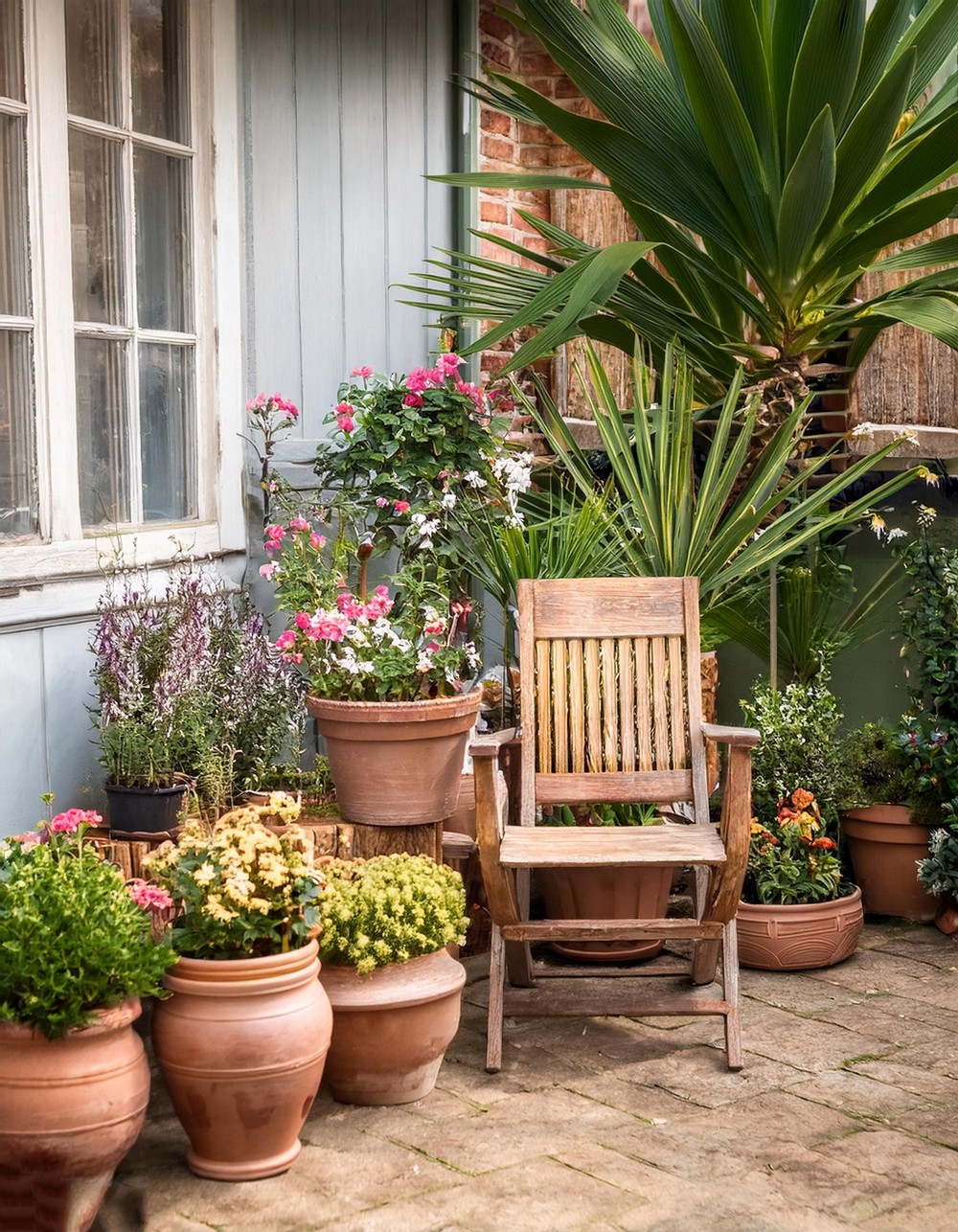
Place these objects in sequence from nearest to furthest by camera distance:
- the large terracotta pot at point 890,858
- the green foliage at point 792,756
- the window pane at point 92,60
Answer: the window pane at point 92,60 < the green foliage at point 792,756 < the large terracotta pot at point 890,858

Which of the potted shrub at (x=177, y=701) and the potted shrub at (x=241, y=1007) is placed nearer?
the potted shrub at (x=241, y=1007)

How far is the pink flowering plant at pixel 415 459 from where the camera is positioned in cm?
376

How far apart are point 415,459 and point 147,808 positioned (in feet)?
3.89

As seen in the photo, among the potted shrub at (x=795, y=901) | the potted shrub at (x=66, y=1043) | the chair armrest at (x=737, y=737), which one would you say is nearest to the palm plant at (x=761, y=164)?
the chair armrest at (x=737, y=737)

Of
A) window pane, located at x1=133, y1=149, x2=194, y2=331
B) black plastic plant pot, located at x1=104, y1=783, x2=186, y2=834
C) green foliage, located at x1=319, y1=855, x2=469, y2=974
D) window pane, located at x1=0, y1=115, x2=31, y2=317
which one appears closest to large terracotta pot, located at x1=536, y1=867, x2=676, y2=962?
green foliage, located at x1=319, y1=855, x2=469, y2=974

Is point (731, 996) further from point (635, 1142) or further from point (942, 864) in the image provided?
point (942, 864)

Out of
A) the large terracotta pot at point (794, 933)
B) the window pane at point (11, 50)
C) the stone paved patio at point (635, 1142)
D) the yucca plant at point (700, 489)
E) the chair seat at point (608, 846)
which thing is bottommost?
the stone paved patio at point (635, 1142)

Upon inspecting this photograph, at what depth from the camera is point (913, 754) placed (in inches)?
166

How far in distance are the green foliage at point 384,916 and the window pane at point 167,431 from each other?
126cm

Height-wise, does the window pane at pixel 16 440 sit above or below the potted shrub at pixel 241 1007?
above

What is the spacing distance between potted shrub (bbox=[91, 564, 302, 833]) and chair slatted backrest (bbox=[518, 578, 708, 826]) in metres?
0.62

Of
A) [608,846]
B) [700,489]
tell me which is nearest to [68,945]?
[608,846]

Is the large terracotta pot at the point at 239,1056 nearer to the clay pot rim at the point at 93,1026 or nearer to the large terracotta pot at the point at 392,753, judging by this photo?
the clay pot rim at the point at 93,1026

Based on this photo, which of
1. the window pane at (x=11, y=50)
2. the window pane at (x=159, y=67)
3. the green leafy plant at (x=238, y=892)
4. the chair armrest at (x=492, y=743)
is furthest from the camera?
the window pane at (x=159, y=67)
